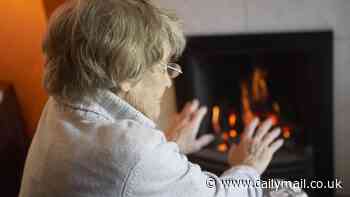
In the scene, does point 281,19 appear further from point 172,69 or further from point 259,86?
point 172,69

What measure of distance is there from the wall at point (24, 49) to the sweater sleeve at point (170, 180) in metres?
1.12

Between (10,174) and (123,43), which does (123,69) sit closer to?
(123,43)

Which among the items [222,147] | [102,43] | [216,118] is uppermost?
[102,43]

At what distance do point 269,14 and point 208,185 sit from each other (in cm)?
92

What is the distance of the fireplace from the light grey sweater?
3.04 feet

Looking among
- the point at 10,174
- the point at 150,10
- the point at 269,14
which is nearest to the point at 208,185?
the point at 150,10

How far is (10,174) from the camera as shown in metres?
1.92

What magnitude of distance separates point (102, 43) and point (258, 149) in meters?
0.54

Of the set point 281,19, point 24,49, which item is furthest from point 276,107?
point 24,49

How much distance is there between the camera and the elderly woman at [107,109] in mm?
793

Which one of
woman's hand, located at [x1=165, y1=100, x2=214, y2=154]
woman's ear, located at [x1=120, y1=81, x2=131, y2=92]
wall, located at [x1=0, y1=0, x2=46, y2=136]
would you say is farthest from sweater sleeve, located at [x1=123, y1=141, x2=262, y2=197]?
wall, located at [x1=0, y1=0, x2=46, y2=136]

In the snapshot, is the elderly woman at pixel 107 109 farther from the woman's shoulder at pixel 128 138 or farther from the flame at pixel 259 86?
the flame at pixel 259 86

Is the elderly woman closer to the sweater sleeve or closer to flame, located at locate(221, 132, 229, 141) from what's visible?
the sweater sleeve

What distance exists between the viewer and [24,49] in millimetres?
1850
